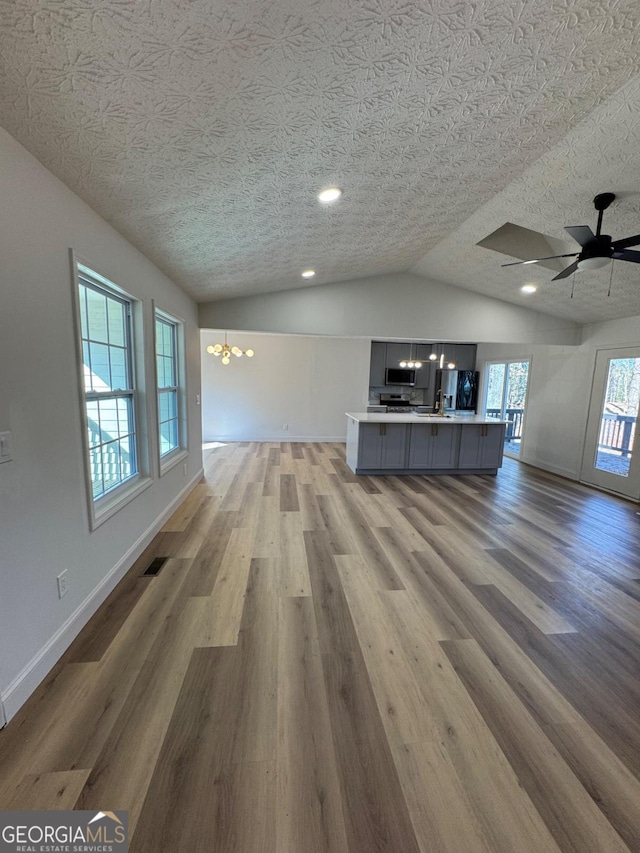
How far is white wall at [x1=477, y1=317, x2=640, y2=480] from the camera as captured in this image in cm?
494

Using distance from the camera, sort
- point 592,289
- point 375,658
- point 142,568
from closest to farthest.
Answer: point 375,658
point 142,568
point 592,289

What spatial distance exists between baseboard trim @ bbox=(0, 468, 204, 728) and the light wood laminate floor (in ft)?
0.18

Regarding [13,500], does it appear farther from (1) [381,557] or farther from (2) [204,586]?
(1) [381,557]

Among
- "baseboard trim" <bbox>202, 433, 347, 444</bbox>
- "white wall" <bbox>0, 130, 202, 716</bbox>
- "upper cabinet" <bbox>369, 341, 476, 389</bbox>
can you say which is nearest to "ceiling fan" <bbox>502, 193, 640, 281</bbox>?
"white wall" <bbox>0, 130, 202, 716</bbox>

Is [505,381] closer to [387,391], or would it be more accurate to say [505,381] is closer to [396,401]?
[396,401]

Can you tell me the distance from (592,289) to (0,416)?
18.2 feet

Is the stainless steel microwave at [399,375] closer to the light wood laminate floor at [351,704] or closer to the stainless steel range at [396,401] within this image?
the stainless steel range at [396,401]

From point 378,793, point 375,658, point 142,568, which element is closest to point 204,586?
point 142,568

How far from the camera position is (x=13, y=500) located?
55.4 inches

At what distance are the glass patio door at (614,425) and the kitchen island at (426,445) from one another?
1237 millimetres

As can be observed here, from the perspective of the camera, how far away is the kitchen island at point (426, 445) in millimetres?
5312

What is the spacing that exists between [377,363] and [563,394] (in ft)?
11.8

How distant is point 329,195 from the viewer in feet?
7.49

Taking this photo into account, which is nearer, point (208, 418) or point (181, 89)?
point (181, 89)
